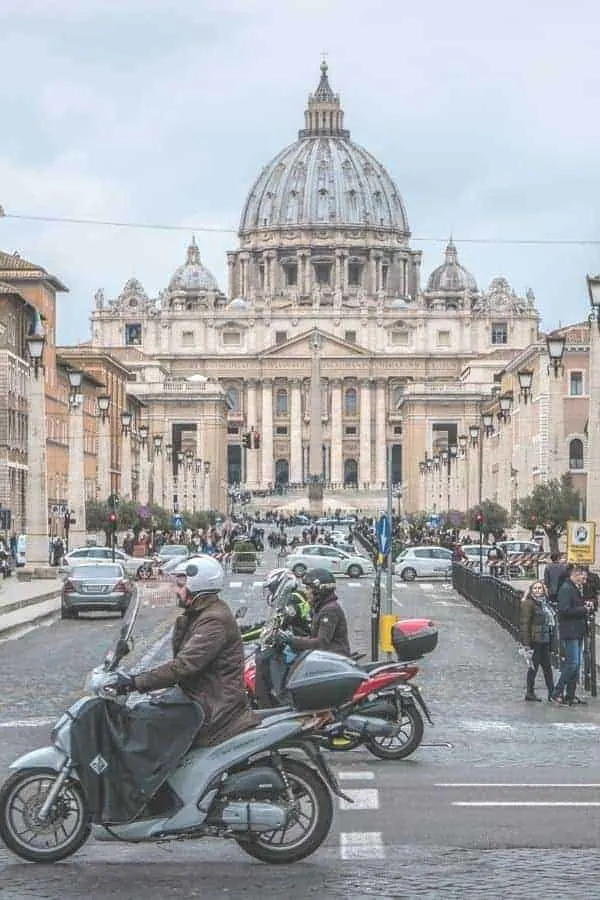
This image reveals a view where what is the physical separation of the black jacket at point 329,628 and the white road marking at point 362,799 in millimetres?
3110

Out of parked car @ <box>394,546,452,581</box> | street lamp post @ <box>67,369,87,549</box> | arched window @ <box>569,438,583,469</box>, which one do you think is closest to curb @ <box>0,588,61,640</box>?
street lamp post @ <box>67,369,87,549</box>

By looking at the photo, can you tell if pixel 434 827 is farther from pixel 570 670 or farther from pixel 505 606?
pixel 505 606

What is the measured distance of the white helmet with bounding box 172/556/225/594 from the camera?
38.2 feet

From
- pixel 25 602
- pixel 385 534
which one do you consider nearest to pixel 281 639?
pixel 385 534

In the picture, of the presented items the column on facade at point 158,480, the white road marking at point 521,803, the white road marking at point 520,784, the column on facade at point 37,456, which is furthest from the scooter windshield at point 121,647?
the column on facade at point 158,480

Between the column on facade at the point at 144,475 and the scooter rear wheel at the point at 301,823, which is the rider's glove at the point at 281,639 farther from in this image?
the column on facade at the point at 144,475

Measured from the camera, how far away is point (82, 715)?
11.3 m

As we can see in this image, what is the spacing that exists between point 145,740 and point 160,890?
0.83 m

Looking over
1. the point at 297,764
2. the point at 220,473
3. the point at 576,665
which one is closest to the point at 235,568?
the point at 576,665

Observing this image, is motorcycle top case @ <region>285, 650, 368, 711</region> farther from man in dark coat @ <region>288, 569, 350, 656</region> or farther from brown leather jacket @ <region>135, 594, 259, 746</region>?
man in dark coat @ <region>288, 569, 350, 656</region>

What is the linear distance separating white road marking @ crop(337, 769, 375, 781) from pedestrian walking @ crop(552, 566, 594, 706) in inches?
258

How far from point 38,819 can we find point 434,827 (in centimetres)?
265

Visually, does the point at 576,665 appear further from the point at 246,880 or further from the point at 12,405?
the point at 12,405

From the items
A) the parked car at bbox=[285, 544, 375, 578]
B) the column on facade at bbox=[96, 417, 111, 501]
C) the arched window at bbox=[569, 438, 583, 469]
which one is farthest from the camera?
the arched window at bbox=[569, 438, 583, 469]
